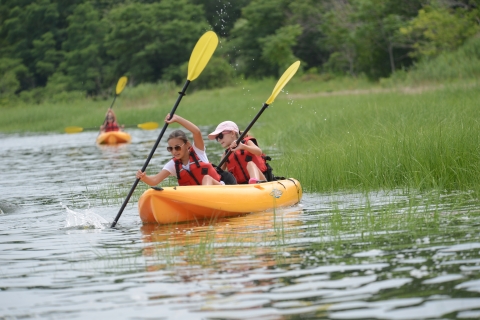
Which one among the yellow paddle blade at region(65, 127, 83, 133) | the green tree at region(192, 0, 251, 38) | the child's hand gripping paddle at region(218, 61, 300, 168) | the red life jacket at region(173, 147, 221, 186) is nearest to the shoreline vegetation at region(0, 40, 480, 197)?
the child's hand gripping paddle at region(218, 61, 300, 168)

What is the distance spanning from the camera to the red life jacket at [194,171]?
7.52 meters

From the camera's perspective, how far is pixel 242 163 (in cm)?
848

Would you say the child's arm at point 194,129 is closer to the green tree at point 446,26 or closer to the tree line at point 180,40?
the green tree at point 446,26

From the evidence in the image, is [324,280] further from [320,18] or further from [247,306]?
[320,18]

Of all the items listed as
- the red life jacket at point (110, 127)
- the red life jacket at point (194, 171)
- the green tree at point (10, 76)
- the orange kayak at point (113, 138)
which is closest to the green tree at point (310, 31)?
the green tree at point (10, 76)

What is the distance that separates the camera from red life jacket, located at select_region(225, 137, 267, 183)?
8453mm

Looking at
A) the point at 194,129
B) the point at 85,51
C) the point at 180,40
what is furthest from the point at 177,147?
the point at 85,51

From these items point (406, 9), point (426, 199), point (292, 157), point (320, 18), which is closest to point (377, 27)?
point (406, 9)

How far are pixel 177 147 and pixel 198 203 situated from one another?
0.61 meters

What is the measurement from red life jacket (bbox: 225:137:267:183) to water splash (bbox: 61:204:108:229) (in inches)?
59.8

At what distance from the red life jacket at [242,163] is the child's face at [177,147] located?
109cm

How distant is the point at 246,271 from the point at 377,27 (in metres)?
25.6

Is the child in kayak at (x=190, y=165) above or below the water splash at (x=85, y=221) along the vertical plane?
above

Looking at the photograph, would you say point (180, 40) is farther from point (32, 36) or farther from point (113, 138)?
point (113, 138)
